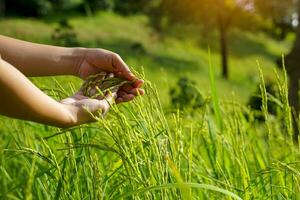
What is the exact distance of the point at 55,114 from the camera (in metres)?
1.45

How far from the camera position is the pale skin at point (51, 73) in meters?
1.38

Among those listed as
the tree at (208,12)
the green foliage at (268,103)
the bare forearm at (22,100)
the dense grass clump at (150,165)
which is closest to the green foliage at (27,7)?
the tree at (208,12)

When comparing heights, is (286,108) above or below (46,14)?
below

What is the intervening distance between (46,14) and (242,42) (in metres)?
13.1

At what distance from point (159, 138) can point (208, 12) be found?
1147 inches

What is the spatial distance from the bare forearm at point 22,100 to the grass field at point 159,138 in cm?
14

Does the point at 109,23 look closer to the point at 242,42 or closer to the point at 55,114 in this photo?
the point at 242,42

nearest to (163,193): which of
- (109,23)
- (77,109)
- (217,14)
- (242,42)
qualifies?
(77,109)

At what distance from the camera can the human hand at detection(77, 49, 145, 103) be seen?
185cm

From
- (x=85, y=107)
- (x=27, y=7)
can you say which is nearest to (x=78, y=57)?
(x=85, y=107)

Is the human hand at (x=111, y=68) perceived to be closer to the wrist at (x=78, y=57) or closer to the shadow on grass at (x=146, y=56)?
the wrist at (x=78, y=57)

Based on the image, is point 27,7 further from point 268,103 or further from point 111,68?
point 111,68

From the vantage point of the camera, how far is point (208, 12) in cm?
3073

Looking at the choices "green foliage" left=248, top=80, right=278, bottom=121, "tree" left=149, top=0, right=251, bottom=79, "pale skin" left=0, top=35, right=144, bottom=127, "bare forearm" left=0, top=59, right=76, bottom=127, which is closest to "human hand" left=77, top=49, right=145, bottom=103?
"pale skin" left=0, top=35, right=144, bottom=127
